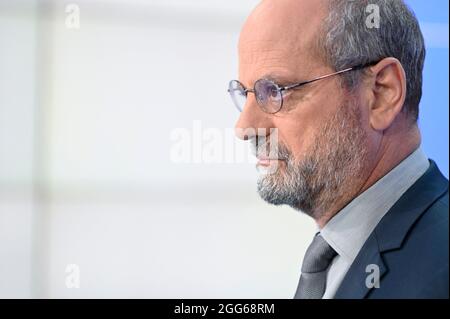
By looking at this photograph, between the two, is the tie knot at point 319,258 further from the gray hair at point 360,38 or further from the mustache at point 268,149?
the gray hair at point 360,38

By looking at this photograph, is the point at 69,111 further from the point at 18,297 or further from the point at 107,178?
the point at 18,297

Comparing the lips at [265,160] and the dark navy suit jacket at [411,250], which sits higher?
the lips at [265,160]

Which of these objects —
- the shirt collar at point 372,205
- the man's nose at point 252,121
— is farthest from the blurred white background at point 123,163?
the shirt collar at point 372,205

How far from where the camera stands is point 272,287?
121 centimetres

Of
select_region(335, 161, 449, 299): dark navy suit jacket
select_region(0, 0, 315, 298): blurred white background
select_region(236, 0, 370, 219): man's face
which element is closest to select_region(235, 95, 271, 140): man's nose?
select_region(236, 0, 370, 219): man's face

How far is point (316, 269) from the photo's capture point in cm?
98

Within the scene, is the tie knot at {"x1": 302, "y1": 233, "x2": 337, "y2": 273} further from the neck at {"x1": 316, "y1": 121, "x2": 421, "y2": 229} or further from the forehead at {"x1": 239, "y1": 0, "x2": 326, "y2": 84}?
the forehead at {"x1": 239, "y1": 0, "x2": 326, "y2": 84}

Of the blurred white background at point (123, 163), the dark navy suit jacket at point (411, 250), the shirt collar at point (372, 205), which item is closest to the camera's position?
the dark navy suit jacket at point (411, 250)

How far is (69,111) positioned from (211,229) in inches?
15.4

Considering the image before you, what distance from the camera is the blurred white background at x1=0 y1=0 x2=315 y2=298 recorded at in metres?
1.17

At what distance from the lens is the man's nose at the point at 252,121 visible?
100cm

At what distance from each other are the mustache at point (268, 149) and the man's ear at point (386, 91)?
0.16 m

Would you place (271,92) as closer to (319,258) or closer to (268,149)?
(268,149)
